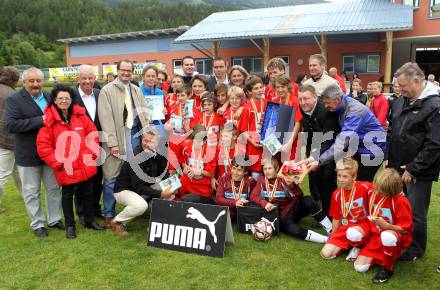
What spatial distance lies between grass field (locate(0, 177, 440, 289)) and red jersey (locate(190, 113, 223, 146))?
55.8 inches

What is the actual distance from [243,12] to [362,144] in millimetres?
24011

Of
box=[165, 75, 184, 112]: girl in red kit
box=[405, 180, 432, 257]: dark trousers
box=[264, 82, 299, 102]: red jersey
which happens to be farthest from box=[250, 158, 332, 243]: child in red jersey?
box=[165, 75, 184, 112]: girl in red kit

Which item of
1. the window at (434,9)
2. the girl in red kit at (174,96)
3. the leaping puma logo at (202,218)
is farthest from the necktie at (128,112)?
the window at (434,9)

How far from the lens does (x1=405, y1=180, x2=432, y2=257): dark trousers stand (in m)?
3.86

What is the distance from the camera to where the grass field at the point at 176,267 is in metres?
3.75

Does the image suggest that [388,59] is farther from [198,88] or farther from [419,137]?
[419,137]

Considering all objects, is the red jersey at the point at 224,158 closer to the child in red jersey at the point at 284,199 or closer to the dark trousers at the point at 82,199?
the child in red jersey at the point at 284,199

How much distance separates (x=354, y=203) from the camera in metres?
4.24

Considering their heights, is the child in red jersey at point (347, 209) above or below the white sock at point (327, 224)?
above

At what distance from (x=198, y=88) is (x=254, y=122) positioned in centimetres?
110

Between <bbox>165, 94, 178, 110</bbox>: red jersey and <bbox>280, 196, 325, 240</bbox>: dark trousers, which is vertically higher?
<bbox>165, 94, 178, 110</bbox>: red jersey

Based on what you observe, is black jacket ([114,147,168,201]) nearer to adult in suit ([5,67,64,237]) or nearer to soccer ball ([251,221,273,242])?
adult in suit ([5,67,64,237])

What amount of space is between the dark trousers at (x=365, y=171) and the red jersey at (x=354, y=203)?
36cm

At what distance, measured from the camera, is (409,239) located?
391 centimetres
